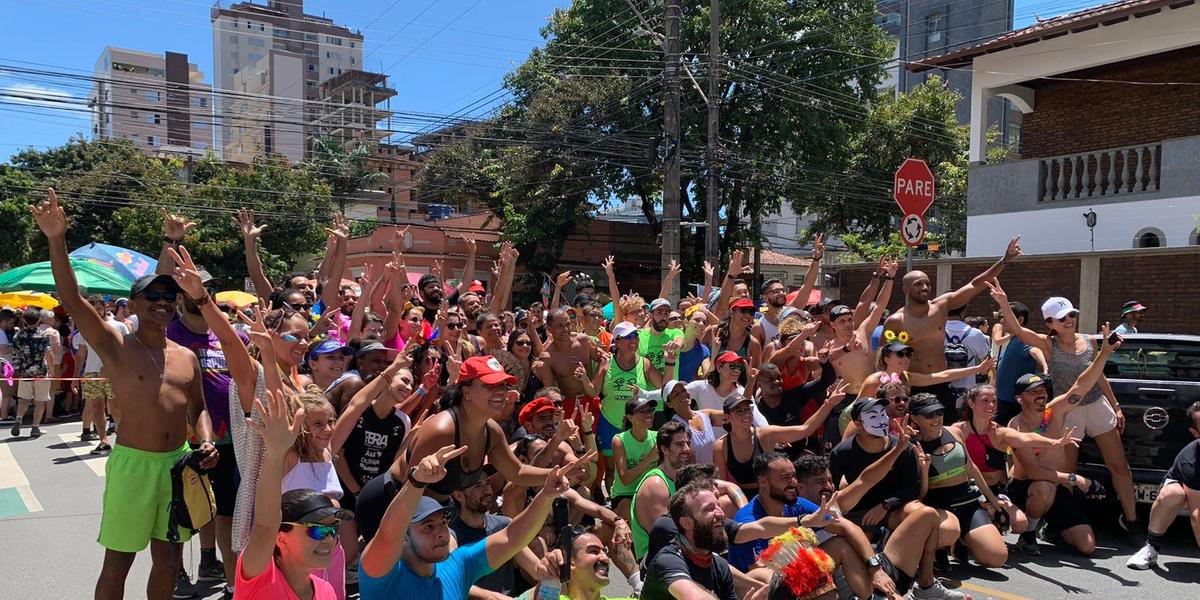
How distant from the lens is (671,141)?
16.8 m

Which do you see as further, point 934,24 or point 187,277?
point 934,24

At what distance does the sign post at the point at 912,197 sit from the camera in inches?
427

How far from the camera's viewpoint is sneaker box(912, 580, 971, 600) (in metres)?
5.29

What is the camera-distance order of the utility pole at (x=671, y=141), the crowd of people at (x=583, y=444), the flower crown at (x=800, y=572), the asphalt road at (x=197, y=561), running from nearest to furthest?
the flower crown at (x=800, y=572) < the crowd of people at (x=583, y=444) < the asphalt road at (x=197, y=561) < the utility pole at (x=671, y=141)

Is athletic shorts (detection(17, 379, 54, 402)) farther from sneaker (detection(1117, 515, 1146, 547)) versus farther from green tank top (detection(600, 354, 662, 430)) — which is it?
sneaker (detection(1117, 515, 1146, 547))

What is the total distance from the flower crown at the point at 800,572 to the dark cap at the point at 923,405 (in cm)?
248

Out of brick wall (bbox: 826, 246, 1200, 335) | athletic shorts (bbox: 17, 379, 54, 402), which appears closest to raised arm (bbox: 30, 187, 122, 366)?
athletic shorts (bbox: 17, 379, 54, 402)

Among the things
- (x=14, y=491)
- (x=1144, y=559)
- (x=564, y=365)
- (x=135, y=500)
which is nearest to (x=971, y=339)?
(x=1144, y=559)

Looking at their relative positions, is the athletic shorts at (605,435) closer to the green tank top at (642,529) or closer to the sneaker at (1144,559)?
the green tank top at (642,529)

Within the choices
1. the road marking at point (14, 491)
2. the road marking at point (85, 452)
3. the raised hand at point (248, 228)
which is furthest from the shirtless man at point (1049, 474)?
the road marking at point (85, 452)

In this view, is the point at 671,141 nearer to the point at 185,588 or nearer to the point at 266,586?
the point at 185,588

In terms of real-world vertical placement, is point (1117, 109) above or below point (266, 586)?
above

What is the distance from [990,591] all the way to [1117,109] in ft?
44.9

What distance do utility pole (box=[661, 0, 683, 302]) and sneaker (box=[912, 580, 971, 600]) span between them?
10740 mm
